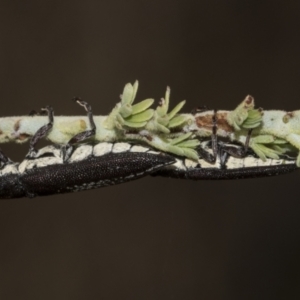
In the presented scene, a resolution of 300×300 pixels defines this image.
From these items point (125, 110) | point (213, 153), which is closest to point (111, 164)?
point (213, 153)

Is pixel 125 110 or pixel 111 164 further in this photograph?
pixel 111 164

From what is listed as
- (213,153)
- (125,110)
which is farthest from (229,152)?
(125,110)

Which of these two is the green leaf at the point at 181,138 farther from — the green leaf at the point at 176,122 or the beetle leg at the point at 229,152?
the beetle leg at the point at 229,152

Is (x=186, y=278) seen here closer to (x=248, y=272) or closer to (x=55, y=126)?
(x=248, y=272)

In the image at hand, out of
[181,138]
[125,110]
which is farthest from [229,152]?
[125,110]

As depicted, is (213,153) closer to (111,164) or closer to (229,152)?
(229,152)

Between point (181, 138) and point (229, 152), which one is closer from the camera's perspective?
point (181, 138)

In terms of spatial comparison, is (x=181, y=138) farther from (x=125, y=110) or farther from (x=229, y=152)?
(x=229, y=152)

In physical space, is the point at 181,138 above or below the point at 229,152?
above

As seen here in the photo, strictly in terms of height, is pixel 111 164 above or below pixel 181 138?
below
